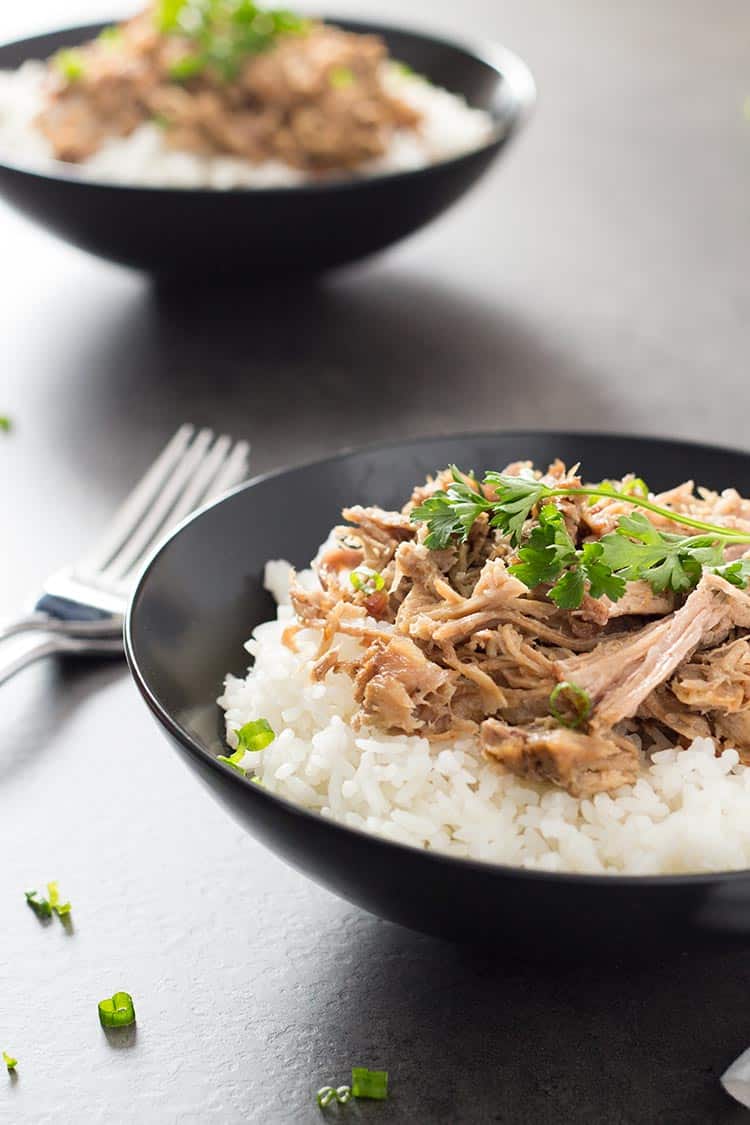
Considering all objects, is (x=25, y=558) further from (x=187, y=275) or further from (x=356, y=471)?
(x=187, y=275)

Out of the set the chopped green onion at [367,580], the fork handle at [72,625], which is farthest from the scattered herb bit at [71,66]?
the chopped green onion at [367,580]

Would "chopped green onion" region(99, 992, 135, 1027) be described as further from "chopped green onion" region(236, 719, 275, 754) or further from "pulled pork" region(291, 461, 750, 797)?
"pulled pork" region(291, 461, 750, 797)

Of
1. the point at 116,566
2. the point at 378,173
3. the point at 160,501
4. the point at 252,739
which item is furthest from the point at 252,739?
the point at 378,173

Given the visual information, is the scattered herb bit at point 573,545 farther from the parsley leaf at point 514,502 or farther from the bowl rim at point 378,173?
the bowl rim at point 378,173

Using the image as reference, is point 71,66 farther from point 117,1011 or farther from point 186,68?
point 117,1011

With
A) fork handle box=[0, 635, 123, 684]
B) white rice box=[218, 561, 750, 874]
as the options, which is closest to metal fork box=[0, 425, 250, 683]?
fork handle box=[0, 635, 123, 684]

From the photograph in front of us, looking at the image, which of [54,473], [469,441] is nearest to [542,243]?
[54,473]
